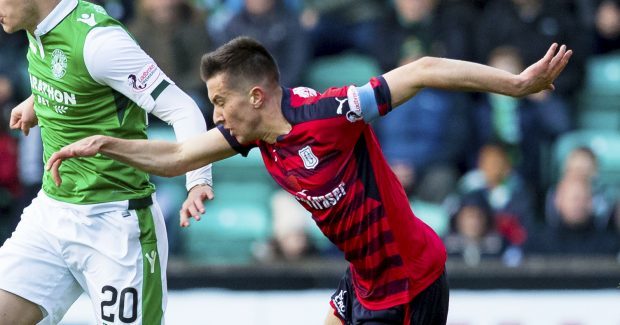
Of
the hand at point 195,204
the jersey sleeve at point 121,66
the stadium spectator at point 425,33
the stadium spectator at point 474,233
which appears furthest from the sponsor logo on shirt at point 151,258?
the stadium spectator at point 425,33

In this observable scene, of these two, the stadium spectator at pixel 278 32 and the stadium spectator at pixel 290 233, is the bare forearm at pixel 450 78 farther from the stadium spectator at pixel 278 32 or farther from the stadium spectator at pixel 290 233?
the stadium spectator at pixel 278 32

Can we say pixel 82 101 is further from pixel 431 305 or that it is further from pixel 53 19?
pixel 431 305

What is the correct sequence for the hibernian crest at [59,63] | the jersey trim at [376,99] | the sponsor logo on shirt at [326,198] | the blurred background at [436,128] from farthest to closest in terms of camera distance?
the blurred background at [436,128] → the hibernian crest at [59,63] → the sponsor logo on shirt at [326,198] → the jersey trim at [376,99]

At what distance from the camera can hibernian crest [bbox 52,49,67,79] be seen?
6348 millimetres

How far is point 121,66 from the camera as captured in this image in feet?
20.5

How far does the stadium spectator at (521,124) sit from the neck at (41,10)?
19.2 ft

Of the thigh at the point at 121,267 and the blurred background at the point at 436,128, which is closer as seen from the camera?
the thigh at the point at 121,267

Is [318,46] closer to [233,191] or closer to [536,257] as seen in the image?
[233,191]

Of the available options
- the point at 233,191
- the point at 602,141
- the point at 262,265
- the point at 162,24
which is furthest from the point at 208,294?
the point at 602,141

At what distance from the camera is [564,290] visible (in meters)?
9.74

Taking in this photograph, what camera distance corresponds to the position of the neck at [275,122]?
19.6 feet

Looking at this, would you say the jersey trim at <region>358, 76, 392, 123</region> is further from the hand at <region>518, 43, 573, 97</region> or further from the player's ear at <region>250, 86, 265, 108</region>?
the hand at <region>518, 43, 573, 97</region>

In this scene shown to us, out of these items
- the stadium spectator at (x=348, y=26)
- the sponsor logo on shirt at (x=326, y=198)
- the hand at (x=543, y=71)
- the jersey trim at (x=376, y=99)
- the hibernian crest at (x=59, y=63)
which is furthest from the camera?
the stadium spectator at (x=348, y=26)

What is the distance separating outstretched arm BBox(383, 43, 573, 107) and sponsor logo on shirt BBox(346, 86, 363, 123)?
221 mm
